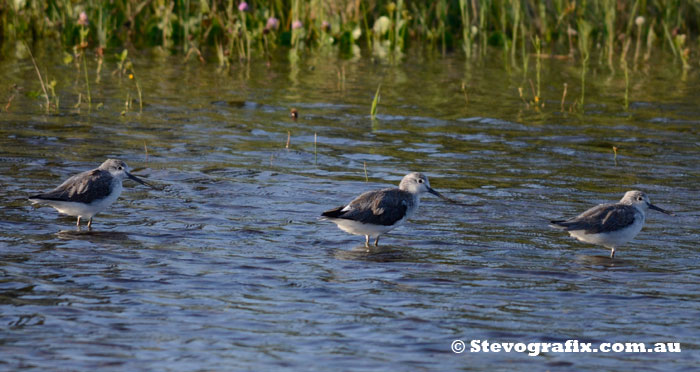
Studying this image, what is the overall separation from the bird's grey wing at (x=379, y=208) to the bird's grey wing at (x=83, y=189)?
2620 millimetres

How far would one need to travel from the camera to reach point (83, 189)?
1052 centimetres

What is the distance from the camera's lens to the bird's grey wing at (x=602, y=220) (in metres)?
10.0

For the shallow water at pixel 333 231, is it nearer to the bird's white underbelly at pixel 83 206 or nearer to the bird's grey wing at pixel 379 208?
the bird's white underbelly at pixel 83 206

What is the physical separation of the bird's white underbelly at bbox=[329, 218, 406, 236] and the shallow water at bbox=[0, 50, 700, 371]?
200 mm

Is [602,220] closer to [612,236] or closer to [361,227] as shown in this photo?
[612,236]

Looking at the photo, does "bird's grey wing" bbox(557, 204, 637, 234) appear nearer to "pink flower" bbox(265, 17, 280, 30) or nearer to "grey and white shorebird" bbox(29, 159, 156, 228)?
"grey and white shorebird" bbox(29, 159, 156, 228)

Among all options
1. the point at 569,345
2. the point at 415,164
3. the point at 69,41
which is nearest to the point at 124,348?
the point at 569,345

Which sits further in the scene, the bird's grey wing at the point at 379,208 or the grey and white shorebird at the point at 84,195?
the grey and white shorebird at the point at 84,195

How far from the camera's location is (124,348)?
7094 millimetres

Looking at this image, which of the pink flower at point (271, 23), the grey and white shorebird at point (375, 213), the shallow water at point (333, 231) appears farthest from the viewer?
the pink flower at point (271, 23)

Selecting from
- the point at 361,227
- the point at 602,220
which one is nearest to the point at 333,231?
the point at 361,227

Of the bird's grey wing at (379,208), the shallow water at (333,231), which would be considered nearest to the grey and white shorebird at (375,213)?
the bird's grey wing at (379,208)

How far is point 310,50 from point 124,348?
56.3 feet

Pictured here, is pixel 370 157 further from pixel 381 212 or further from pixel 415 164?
pixel 381 212
